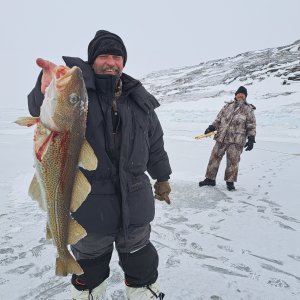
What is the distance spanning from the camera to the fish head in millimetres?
1762

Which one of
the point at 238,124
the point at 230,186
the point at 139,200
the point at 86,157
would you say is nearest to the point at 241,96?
the point at 238,124

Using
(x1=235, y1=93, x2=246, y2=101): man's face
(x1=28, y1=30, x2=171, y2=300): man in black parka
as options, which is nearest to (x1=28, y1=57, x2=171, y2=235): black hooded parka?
(x1=28, y1=30, x2=171, y2=300): man in black parka

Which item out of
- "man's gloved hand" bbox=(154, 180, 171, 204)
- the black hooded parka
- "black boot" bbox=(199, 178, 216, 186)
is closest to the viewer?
the black hooded parka

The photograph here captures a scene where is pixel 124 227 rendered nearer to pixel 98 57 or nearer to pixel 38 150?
pixel 38 150

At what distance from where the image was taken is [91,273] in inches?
95.9

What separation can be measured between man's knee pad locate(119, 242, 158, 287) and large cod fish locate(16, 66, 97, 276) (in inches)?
20.4

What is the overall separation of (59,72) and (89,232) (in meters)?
1.16

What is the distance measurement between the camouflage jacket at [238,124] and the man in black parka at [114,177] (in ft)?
14.5

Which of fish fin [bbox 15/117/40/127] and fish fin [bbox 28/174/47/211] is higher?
fish fin [bbox 15/117/40/127]

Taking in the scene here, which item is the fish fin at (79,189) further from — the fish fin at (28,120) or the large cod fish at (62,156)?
the fish fin at (28,120)

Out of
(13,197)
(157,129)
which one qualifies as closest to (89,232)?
(157,129)

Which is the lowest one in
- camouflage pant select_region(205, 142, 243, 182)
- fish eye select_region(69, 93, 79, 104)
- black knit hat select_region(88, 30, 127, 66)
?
camouflage pant select_region(205, 142, 243, 182)

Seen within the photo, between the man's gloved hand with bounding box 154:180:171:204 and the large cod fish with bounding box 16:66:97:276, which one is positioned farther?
the man's gloved hand with bounding box 154:180:171:204

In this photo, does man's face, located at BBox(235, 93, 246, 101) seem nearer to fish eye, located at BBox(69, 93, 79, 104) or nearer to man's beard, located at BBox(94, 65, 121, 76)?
man's beard, located at BBox(94, 65, 121, 76)
